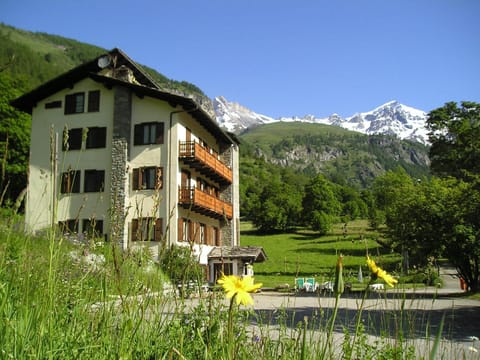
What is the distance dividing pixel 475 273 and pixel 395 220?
13.8 feet

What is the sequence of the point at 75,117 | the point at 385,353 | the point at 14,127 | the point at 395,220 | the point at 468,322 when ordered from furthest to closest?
the point at 14,127
the point at 75,117
the point at 395,220
the point at 468,322
the point at 385,353

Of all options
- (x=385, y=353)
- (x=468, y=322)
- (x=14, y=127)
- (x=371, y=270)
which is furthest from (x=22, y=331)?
(x=14, y=127)

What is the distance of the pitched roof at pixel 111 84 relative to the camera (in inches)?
1029

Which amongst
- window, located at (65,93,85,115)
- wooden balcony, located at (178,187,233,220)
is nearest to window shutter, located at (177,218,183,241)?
wooden balcony, located at (178,187,233,220)

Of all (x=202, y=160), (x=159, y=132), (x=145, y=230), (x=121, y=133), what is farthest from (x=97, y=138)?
(x=145, y=230)

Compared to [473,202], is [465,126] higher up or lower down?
higher up

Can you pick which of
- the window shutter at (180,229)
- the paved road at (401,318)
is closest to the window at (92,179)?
the window shutter at (180,229)

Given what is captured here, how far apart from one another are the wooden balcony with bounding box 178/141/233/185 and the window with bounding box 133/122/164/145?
52.7 inches

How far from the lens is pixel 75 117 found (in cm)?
2797

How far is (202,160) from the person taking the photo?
88.6 feet

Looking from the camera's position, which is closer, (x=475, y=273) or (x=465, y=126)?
(x=475, y=273)

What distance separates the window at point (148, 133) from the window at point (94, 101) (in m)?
2.89

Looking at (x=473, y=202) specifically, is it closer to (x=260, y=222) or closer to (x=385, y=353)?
(x=385, y=353)

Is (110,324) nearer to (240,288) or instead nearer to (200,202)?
(240,288)
